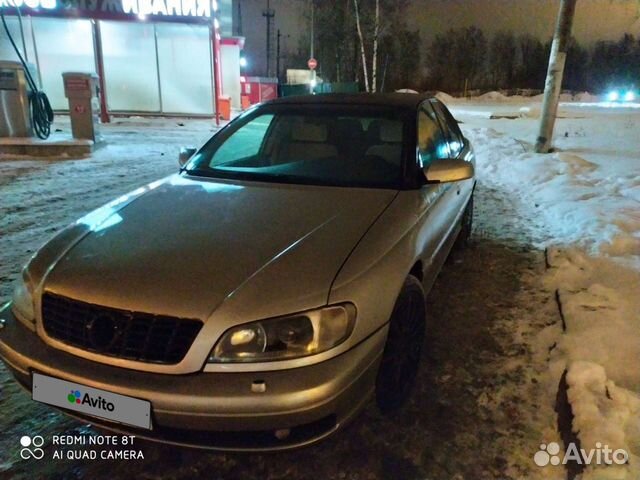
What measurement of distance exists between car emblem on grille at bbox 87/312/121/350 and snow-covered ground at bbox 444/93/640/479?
187 centimetres

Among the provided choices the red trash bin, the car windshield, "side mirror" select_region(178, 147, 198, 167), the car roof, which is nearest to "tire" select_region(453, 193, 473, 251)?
the car roof

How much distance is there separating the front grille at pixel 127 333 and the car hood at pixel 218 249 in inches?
1.4

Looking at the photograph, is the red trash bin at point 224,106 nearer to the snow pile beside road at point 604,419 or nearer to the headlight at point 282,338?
the snow pile beside road at point 604,419

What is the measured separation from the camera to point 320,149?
11.0 feet

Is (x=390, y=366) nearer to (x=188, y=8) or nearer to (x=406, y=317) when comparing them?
(x=406, y=317)

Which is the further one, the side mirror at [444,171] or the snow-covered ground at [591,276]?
the side mirror at [444,171]

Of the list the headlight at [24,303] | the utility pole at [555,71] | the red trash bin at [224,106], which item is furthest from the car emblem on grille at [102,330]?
the red trash bin at [224,106]

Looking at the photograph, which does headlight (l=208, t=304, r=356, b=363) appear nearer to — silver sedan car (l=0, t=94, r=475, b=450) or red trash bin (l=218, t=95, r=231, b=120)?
silver sedan car (l=0, t=94, r=475, b=450)

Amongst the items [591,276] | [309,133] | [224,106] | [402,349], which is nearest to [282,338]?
[402,349]

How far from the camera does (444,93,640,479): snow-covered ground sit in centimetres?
225

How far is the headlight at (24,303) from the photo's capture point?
210cm

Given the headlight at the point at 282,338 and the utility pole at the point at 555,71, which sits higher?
the utility pole at the point at 555,71

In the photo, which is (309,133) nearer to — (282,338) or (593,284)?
(282,338)

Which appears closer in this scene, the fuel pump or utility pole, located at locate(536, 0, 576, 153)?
utility pole, located at locate(536, 0, 576, 153)
